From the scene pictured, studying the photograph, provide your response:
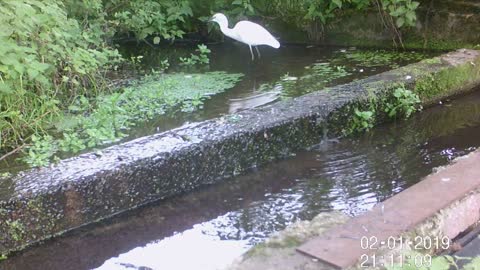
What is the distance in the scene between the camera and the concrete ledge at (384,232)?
2172mm

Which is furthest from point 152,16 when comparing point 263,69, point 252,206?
point 252,206

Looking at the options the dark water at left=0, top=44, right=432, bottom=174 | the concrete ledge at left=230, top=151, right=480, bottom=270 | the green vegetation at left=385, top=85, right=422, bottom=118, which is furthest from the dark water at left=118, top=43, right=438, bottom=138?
the concrete ledge at left=230, top=151, right=480, bottom=270

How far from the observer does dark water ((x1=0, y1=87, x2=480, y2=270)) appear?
2.87 m

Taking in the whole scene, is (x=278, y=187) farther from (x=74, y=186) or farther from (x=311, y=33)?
(x=311, y=33)

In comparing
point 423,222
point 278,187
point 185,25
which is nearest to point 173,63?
point 185,25

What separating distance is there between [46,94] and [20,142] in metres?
0.61

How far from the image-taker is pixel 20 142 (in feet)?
12.1

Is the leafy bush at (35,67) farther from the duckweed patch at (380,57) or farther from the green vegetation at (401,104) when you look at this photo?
the duckweed patch at (380,57)

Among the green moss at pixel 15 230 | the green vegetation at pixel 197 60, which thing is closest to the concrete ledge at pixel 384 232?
the green moss at pixel 15 230

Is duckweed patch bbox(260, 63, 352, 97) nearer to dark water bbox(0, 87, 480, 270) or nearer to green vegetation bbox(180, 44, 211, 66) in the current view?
dark water bbox(0, 87, 480, 270)

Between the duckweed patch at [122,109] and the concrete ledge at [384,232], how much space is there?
5.33 ft

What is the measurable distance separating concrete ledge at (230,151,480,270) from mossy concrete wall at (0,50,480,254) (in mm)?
1142

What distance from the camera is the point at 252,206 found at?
3320 millimetres

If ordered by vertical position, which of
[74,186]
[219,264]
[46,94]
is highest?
[46,94]
